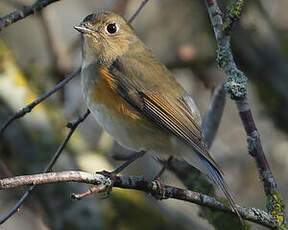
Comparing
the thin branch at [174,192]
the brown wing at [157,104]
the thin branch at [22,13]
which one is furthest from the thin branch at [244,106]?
the thin branch at [22,13]

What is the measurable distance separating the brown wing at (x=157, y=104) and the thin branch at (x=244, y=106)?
0.42m

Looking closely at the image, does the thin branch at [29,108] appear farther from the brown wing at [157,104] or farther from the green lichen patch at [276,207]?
the green lichen patch at [276,207]

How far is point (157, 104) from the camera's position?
3631 mm

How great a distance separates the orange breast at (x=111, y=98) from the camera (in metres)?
3.51

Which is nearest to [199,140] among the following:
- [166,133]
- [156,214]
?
[166,133]

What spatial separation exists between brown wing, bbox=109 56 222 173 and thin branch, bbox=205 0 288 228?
0.42m

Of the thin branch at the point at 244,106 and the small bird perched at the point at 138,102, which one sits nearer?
the thin branch at the point at 244,106

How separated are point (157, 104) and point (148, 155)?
82.2 inches

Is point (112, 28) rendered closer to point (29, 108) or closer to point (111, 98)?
point (111, 98)

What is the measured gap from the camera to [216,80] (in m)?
5.95

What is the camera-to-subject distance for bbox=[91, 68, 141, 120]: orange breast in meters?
3.51

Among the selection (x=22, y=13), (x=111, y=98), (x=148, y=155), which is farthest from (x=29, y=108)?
(x=148, y=155)

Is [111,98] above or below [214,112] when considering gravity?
below

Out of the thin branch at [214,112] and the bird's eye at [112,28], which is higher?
the bird's eye at [112,28]
